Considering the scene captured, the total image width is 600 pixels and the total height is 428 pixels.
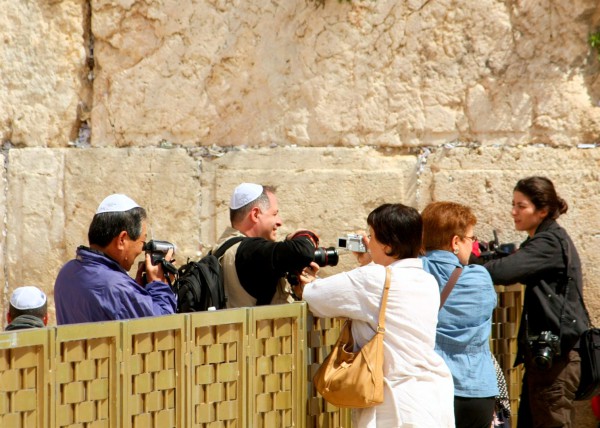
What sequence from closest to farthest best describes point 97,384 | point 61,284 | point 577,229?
point 97,384 → point 61,284 → point 577,229

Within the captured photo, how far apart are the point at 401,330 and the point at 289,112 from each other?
2.86 meters

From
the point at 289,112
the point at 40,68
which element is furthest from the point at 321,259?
the point at 40,68

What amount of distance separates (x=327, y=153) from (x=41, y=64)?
6.55ft

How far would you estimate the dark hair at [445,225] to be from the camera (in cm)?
470

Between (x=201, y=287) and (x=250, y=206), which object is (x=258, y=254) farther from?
(x=250, y=206)

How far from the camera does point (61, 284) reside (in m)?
4.23

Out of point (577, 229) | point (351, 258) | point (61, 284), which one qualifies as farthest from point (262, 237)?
point (577, 229)

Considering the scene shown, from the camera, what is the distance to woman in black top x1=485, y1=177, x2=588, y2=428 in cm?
525

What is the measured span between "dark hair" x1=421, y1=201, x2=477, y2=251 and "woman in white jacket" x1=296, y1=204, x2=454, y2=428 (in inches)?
25.2

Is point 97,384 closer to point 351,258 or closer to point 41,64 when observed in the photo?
point 351,258

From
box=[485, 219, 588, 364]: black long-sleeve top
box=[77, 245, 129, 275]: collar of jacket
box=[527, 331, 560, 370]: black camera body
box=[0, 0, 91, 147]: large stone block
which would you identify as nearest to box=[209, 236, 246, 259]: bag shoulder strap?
box=[77, 245, 129, 275]: collar of jacket

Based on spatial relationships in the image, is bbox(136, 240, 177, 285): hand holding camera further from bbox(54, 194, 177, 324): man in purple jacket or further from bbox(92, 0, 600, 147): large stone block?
bbox(92, 0, 600, 147): large stone block

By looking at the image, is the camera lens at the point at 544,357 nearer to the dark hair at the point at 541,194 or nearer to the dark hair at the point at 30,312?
the dark hair at the point at 541,194

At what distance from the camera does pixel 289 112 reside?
658 cm
